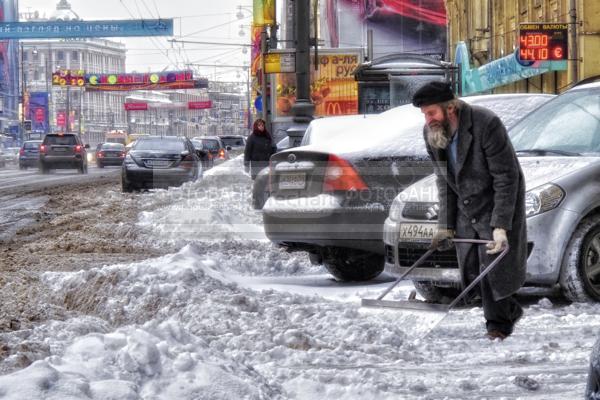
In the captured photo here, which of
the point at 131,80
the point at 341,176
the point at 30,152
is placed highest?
the point at 131,80

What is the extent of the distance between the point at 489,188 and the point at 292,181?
12.8 feet

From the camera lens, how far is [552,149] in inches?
349

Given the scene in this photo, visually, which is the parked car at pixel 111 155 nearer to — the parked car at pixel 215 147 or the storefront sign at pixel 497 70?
the parked car at pixel 215 147

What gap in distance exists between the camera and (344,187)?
9.90 metres

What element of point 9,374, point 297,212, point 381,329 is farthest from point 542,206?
point 9,374

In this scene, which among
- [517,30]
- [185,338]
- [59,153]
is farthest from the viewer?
[59,153]

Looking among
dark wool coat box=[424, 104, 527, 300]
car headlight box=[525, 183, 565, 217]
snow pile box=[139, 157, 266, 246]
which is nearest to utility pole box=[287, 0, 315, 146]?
snow pile box=[139, 157, 266, 246]

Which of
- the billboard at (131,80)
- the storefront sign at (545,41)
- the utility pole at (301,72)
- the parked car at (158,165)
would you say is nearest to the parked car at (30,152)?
the parked car at (158,165)

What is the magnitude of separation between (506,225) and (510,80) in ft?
91.3

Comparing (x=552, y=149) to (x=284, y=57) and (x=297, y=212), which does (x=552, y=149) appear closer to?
(x=297, y=212)

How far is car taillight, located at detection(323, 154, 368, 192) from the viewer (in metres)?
9.86

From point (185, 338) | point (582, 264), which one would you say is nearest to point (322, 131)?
point (582, 264)

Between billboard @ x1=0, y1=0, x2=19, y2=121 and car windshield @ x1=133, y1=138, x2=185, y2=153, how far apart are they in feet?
275

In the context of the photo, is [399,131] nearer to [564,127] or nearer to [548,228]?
[564,127]
